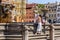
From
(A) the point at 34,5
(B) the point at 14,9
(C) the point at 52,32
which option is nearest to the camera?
(C) the point at 52,32

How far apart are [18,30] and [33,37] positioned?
0.90 meters

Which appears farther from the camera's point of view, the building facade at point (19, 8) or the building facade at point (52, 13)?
the building facade at point (52, 13)

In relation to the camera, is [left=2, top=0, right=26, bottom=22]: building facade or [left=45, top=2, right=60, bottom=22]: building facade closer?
[left=2, top=0, right=26, bottom=22]: building facade

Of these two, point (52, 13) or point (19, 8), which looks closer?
point (19, 8)

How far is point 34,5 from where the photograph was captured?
65.8 feet

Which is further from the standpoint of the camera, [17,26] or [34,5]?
[34,5]

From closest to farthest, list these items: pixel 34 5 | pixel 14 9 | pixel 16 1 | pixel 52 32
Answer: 1. pixel 52 32
2. pixel 14 9
3. pixel 16 1
4. pixel 34 5

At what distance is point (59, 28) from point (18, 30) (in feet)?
7.34

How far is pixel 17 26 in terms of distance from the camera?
531 inches

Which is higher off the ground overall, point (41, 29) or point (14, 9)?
point (14, 9)

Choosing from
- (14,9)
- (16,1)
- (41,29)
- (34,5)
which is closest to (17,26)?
(41,29)

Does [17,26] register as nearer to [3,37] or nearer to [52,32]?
[3,37]

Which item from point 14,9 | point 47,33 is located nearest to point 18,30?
point 47,33

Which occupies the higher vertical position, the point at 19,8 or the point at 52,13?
the point at 52,13
